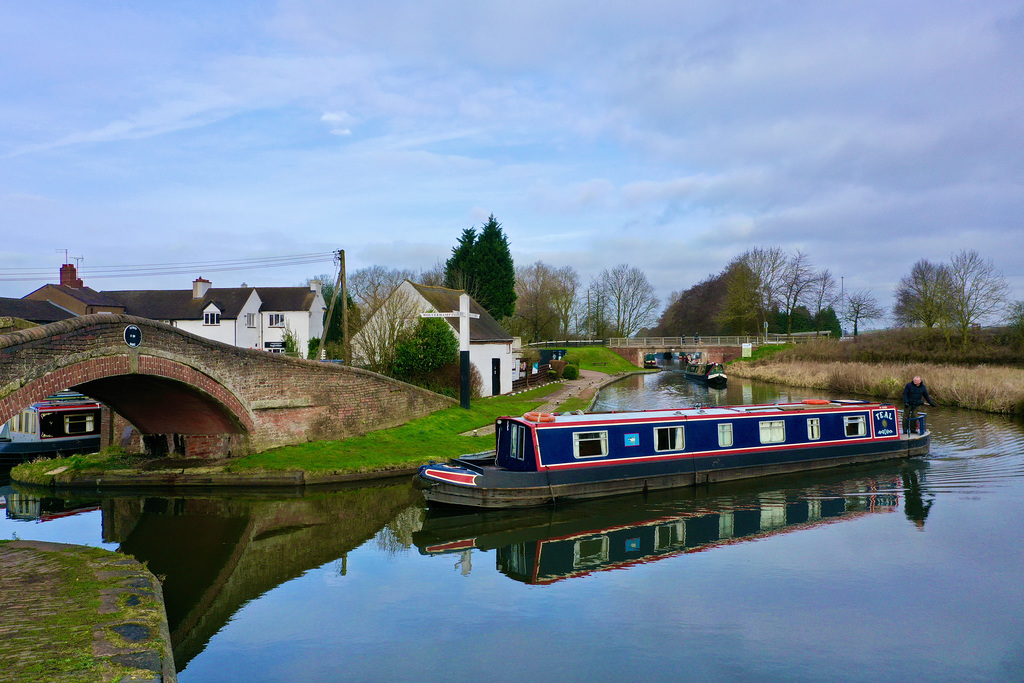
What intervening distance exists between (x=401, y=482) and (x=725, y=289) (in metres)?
67.9

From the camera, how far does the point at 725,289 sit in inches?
3093

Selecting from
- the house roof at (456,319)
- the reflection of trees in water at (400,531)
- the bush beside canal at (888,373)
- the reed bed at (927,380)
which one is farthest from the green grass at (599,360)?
Result: the reflection of trees in water at (400,531)

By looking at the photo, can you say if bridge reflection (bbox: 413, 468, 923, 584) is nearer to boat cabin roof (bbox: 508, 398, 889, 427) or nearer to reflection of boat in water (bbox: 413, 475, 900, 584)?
reflection of boat in water (bbox: 413, 475, 900, 584)

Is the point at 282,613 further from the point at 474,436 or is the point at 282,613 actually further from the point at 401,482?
the point at 474,436

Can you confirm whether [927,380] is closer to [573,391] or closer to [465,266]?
[573,391]

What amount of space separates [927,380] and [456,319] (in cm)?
2131

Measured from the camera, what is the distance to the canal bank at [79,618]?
628 centimetres

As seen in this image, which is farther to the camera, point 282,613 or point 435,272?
point 435,272

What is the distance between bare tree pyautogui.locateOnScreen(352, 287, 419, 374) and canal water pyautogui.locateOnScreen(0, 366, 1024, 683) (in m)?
9.83

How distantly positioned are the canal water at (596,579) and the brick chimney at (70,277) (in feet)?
95.6

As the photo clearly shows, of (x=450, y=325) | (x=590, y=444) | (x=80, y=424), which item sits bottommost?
(x=590, y=444)

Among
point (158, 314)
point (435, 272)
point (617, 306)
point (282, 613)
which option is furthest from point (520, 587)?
point (617, 306)

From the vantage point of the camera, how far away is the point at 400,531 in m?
13.5

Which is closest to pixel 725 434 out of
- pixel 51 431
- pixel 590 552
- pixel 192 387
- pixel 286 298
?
pixel 590 552
